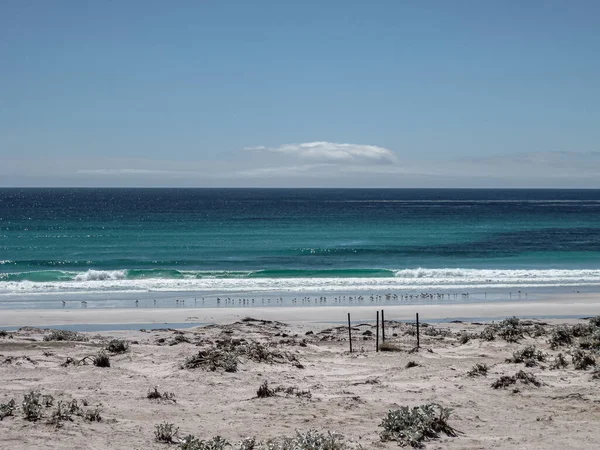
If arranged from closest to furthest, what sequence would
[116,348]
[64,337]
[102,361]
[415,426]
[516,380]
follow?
[415,426], [516,380], [102,361], [116,348], [64,337]

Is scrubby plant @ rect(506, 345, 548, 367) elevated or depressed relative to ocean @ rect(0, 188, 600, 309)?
elevated

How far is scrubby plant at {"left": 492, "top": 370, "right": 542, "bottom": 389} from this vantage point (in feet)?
39.8

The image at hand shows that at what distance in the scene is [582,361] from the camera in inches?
522

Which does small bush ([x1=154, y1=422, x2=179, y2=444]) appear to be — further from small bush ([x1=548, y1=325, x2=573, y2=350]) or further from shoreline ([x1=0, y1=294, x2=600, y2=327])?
shoreline ([x1=0, y1=294, x2=600, y2=327])

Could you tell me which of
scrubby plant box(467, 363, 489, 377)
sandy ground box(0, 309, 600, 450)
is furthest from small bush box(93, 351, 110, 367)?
scrubby plant box(467, 363, 489, 377)

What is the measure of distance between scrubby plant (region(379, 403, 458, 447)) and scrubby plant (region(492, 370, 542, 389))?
2.64 m

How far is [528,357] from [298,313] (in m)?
12.4

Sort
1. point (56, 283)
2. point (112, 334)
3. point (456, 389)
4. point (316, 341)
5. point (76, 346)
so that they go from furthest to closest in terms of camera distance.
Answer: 1. point (56, 283)
2. point (112, 334)
3. point (316, 341)
4. point (76, 346)
5. point (456, 389)

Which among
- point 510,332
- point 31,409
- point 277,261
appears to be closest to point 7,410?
point 31,409

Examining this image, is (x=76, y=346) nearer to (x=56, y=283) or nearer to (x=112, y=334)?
(x=112, y=334)

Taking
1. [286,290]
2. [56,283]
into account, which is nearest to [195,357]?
[286,290]

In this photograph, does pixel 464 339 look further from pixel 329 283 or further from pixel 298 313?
pixel 329 283

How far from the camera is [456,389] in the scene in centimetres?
1215

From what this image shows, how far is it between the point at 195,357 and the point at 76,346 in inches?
179
